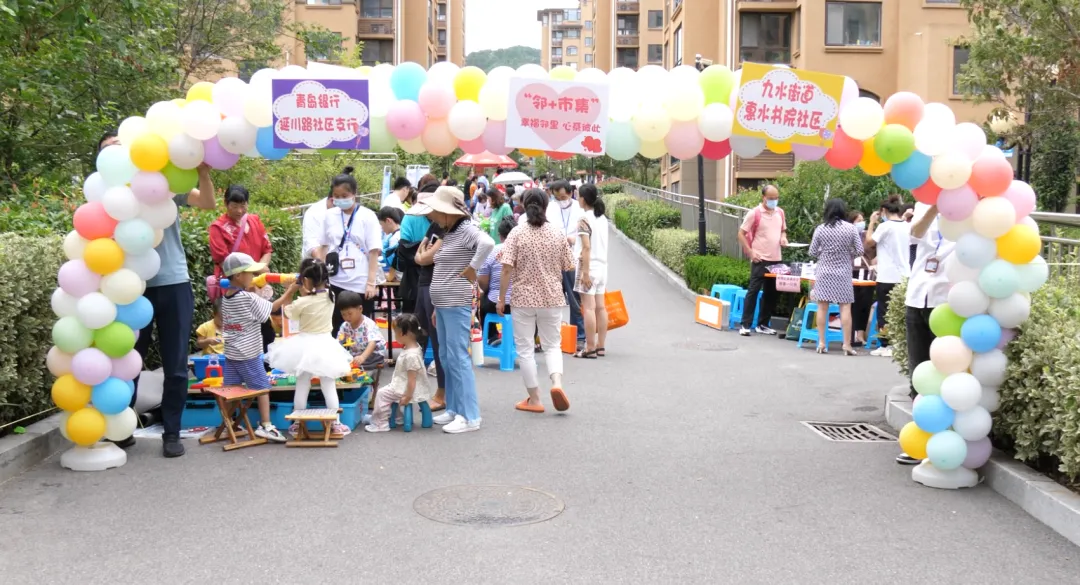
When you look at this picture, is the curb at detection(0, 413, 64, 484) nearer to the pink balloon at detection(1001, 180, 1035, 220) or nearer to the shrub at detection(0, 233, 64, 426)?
the shrub at detection(0, 233, 64, 426)

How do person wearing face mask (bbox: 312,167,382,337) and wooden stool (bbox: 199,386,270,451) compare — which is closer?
wooden stool (bbox: 199,386,270,451)

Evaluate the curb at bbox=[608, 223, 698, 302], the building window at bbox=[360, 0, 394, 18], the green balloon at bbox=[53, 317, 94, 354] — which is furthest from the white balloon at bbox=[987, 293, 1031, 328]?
the building window at bbox=[360, 0, 394, 18]

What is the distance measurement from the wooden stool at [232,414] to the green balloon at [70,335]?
3.22 feet

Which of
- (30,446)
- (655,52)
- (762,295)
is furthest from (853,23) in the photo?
(655,52)

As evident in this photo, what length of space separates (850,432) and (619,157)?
3.14m

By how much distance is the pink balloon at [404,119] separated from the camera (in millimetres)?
6984

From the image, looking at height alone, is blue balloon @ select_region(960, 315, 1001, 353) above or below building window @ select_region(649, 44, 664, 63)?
below

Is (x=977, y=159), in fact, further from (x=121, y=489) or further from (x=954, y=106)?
(x=954, y=106)

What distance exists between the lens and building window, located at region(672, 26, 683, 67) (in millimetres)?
42000

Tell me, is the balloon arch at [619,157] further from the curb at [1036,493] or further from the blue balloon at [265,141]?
the curb at [1036,493]

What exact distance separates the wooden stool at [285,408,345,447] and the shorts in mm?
382

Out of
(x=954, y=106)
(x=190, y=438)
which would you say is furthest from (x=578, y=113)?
(x=954, y=106)

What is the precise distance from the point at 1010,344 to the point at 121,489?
5.87 m

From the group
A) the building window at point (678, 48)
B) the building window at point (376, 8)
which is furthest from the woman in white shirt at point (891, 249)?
the building window at point (376, 8)
